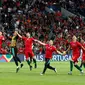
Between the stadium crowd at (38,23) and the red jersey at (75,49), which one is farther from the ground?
the red jersey at (75,49)

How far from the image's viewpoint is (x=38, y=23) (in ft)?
145

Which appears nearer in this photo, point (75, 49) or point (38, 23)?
point (75, 49)

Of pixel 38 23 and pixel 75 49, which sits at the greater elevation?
pixel 75 49

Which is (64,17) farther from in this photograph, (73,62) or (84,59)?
(73,62)

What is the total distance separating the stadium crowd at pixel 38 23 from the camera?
42.1m

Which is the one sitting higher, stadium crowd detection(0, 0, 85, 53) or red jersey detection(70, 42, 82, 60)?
red jersey detection(70, 42, 82, 60)

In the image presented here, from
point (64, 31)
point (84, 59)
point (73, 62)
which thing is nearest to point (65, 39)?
point (64, 31)

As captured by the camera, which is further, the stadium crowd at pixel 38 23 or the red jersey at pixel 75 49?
the stadium crowd at pixel 38 23

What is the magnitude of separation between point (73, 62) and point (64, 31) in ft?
68.8

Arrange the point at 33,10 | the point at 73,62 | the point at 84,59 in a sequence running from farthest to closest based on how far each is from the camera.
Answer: the point at 33,10 < the point at 84,59 < the point at 73,62

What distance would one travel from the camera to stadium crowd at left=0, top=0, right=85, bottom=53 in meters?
42.1

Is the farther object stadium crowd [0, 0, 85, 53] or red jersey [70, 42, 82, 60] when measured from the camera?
stadium crowd [0, 0, 85, 53]

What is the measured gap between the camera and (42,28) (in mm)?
43844

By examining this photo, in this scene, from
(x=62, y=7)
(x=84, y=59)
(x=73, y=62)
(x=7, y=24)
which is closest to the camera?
(x=73, y=62)
